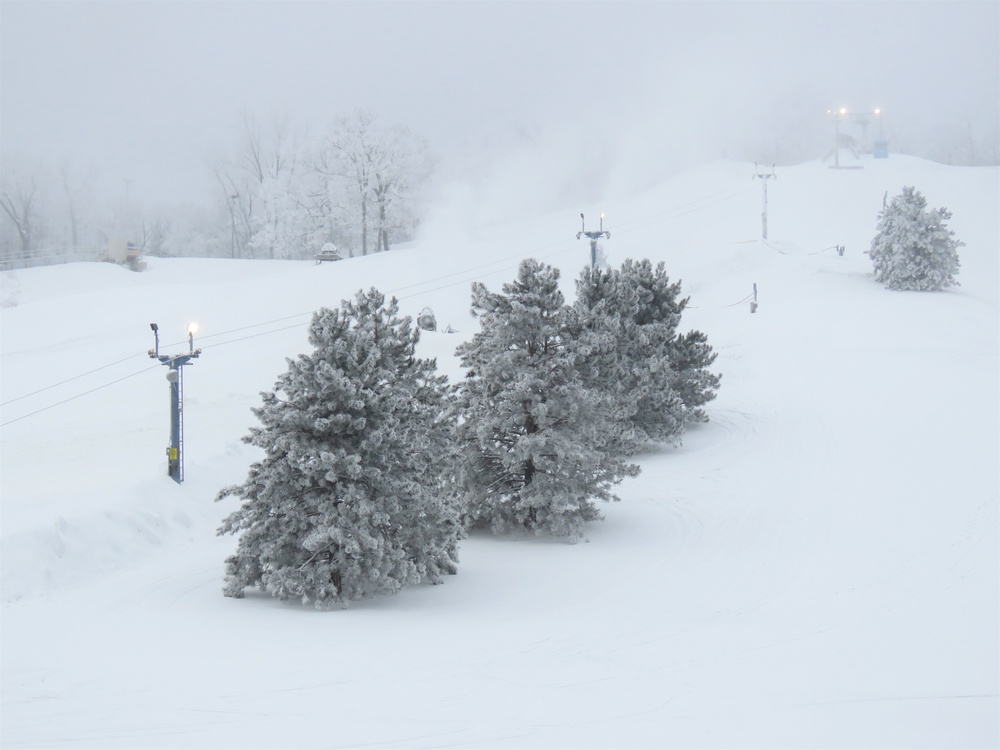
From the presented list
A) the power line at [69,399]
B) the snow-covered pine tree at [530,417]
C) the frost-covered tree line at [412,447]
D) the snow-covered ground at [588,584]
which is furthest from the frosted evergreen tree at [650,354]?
the power line at [69,399]

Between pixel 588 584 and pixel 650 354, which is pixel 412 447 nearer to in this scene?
pixel 588 584

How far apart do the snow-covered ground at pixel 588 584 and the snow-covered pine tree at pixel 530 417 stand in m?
0.73

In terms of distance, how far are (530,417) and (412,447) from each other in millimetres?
4414

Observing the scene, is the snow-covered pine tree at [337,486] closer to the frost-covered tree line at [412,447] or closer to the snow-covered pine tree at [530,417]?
the frost-covered tree line at [412,447]

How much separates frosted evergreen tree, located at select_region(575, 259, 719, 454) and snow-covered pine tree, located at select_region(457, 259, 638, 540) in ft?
14.3

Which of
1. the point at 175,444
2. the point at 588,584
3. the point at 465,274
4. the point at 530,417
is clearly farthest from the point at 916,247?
the point at 175,444

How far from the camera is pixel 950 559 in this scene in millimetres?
15219

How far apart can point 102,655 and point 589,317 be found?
1099 centimetres

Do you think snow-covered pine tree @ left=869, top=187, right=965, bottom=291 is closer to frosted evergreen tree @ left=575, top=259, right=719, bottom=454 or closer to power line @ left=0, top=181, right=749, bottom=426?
power line @ left=0, top=181, right=749, bottom=426

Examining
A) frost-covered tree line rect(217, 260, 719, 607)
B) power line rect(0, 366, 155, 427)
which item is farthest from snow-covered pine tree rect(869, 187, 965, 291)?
power line rect(0, 366, 155, 427)

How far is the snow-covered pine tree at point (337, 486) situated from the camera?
12.6m

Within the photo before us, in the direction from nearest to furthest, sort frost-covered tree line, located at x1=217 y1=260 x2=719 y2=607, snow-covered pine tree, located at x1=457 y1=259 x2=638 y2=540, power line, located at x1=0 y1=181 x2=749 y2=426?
frost-covered tree line, located at x1=217 y1=260 x2=719 y2=607, snow-covered pine tree, located at x1=457 y1=259 x2=638 y2=540, power line, located at x1=0 y1=181 x2=749 y2=426

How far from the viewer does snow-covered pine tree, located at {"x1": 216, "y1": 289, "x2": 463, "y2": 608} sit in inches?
496

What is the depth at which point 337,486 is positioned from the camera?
12758 millimetres
